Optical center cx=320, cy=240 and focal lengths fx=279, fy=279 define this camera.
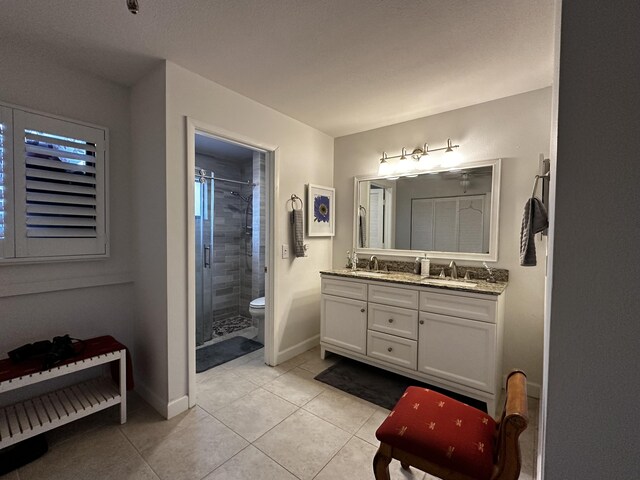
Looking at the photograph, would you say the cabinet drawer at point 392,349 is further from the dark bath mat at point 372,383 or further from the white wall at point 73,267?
the white wall at point 73,267

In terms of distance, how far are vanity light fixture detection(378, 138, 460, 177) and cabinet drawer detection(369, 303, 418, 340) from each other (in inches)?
53.3

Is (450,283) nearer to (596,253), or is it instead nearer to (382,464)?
(382,464)

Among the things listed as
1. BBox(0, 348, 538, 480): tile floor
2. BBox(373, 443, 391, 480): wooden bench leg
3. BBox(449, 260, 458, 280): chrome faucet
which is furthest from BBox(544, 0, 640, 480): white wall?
BBox(449, 260, 458, 280): chrome faucet

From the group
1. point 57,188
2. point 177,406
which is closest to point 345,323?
point 177,406

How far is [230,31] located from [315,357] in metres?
2.79

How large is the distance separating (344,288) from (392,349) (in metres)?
0.67

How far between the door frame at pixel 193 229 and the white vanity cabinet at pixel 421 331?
1.77 feet

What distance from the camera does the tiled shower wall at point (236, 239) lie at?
386cm

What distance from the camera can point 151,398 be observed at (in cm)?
207

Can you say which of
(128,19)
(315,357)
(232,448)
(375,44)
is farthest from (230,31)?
(315,357)

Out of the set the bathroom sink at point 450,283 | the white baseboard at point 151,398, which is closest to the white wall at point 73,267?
the white baseboard at point 151,398

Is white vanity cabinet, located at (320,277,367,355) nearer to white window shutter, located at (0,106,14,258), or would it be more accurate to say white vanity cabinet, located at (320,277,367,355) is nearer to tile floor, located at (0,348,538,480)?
tile floor, located at (0,348,538,480)

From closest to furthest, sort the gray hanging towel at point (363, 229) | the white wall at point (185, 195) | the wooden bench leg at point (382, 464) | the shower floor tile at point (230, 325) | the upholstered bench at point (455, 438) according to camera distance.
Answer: the upholstered bench at point (455, 438)
the wooden bench leg at point (382, 464)
the white wall at point (185, 195)
the gray hanging towel at point (363, 229)
the shower floor tile at point (230, 325)

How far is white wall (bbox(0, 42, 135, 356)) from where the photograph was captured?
1743 millimetres
